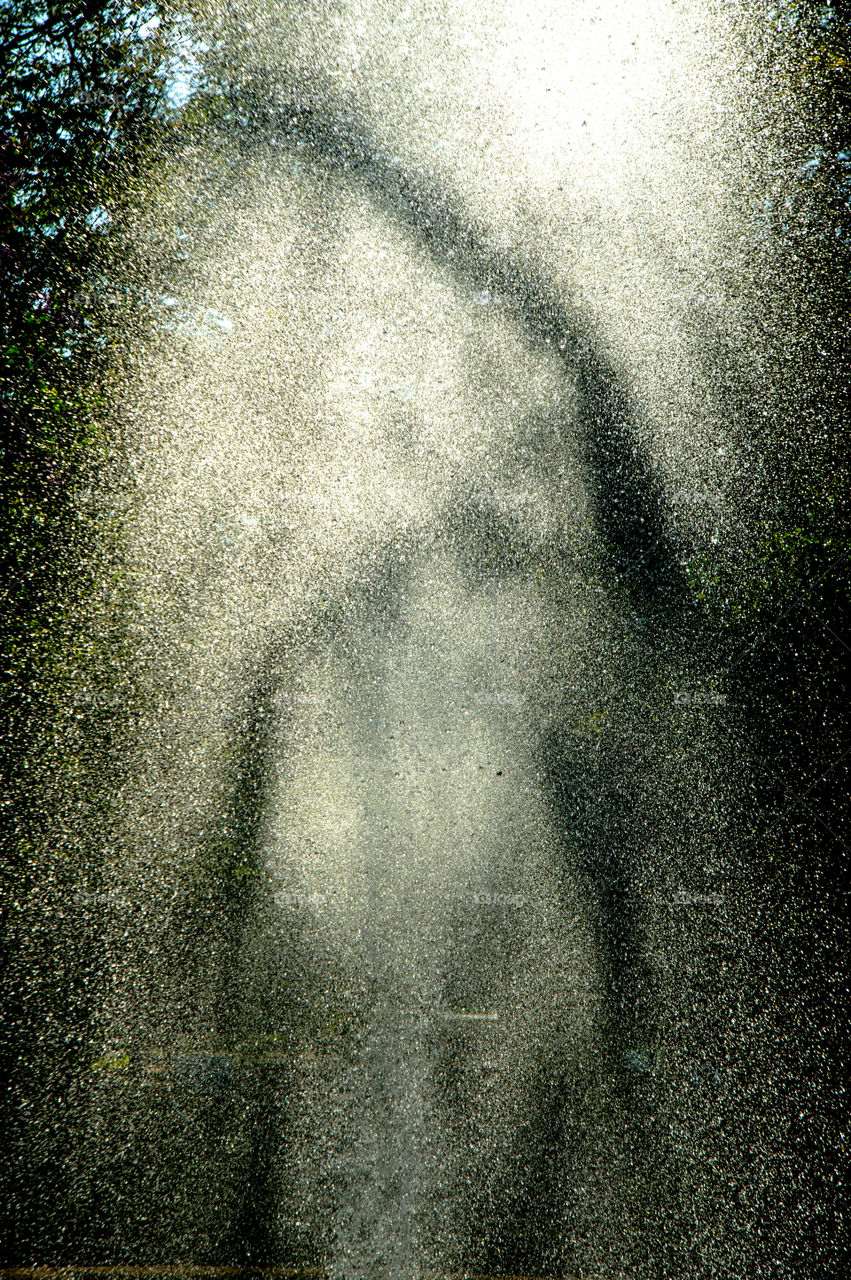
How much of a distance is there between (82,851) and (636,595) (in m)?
1.73

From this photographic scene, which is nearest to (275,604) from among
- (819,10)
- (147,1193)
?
(147,1193)

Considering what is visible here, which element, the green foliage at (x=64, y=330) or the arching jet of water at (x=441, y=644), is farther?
the green foliage at (x=64, y=330)

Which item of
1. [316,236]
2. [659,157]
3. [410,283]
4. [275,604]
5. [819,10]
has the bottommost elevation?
[275,604]

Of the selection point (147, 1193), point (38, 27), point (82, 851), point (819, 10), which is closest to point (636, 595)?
point (82, 851)

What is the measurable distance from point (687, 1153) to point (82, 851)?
1.82m

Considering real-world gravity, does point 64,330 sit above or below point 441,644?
above

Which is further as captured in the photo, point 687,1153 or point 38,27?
point 38,27

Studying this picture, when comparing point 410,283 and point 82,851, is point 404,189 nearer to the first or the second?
point 410,283

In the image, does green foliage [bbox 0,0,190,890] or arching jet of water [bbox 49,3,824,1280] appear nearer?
arching jet of water [bbox 49,3,824,1280]

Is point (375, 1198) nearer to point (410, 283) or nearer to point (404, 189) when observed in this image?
point (410, 283)

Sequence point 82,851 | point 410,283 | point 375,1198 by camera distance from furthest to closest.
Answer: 1. point 410,283
2. point 82,851
3. point 375,1198

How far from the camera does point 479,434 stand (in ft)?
5.74

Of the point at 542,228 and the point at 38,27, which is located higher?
the point at 38,27

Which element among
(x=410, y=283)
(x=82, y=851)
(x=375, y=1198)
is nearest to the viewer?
(x=375, y=1198)
